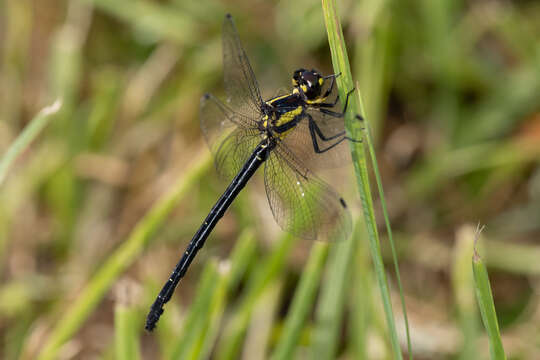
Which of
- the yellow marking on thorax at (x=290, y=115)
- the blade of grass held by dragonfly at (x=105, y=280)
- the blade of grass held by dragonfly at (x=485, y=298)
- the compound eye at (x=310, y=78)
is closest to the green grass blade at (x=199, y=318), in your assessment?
the blade of grass held by dragonfly at (x=105, y=280)

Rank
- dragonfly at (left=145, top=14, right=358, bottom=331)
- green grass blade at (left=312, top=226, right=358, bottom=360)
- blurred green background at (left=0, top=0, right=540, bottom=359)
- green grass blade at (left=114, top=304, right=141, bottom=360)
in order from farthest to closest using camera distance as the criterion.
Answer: blurred green background at (left=0, top=0, right=540, bottom=359)
green grass blade at (left=312, top=226, right=358, bottom=360)
dragonfly at (left=145, top=14, right=358, bottom=331)
green grass blade at (left=114, top=304, right=141, bottom=360)

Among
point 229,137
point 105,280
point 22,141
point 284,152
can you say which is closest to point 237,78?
point 229,137

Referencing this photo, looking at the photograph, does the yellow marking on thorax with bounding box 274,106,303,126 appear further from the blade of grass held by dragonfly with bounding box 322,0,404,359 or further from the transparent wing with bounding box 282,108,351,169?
the blade of grass held by dragonfly with bounding box 322,0,404,359

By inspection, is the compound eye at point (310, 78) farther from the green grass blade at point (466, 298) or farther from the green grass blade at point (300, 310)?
the green grass blade at point (466, 298)

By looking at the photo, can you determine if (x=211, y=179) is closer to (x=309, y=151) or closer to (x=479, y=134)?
(x=309, y=151)

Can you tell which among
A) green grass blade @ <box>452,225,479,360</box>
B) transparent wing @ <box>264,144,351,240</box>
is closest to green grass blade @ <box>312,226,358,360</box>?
transparent wing @ <box>264,144,351,240</box>

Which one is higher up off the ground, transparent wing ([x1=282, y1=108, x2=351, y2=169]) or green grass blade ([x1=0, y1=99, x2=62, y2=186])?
transparent wing ([x1=282, y1=108, x2=351, y2=169])
